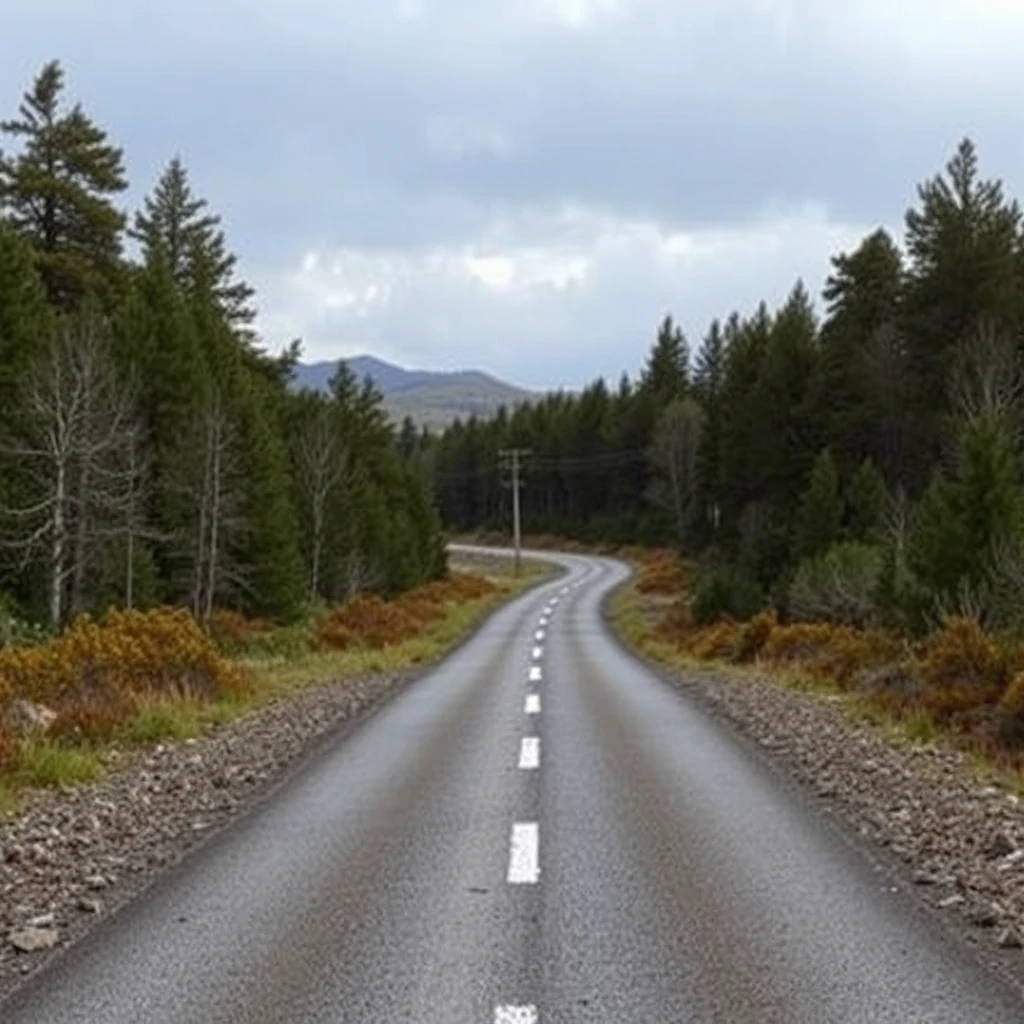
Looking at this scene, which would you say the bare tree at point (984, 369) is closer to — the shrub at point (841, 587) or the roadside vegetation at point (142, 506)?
the shrub at point (841, 587)

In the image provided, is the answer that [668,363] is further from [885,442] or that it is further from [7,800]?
[7,800]

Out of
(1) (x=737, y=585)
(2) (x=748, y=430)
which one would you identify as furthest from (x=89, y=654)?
(2) (x=748, y=430)

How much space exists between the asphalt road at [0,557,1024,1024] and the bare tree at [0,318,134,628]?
2129 centimetres

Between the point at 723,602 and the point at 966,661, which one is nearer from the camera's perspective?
the point at 966,661

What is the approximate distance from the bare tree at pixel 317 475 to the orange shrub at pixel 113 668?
31623 mm

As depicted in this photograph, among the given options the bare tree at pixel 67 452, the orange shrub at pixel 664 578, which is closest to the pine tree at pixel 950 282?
the orange shrub at pixel 664 578

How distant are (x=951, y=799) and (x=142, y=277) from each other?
3884 cm

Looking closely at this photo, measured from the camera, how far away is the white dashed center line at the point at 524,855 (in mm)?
9219

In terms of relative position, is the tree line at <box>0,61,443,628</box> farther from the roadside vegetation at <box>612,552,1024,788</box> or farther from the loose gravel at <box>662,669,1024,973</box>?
the loose gravel at <box>662,669,1024,973</box>

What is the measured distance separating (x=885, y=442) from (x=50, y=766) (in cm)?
6010

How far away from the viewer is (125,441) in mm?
39562

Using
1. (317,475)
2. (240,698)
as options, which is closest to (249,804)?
(240,698)

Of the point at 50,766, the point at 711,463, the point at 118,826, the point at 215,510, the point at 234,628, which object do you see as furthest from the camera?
the point at 711,463

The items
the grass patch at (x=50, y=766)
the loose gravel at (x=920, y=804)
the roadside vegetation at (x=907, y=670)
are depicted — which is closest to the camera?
the loose gravel at (x=920, y=804)
